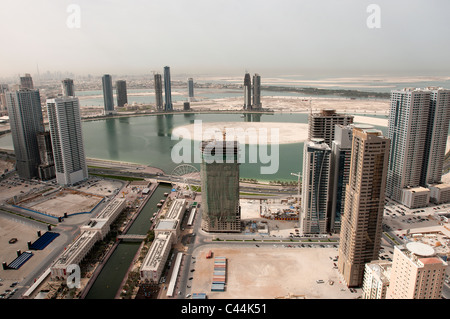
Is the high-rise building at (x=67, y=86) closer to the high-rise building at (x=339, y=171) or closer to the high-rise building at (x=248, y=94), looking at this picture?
the high-rise building at (x=248, y=94)

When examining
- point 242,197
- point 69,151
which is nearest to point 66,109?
point 69,151

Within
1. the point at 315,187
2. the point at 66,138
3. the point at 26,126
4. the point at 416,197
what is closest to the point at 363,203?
the point at 315,187

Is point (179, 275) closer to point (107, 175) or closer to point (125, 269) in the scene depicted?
point (125, 269)

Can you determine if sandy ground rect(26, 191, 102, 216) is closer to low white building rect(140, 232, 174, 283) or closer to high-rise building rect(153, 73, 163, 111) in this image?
low white building rect(140, 232, 174, 283)

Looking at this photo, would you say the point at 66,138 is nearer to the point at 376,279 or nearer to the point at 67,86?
the point at 376,279

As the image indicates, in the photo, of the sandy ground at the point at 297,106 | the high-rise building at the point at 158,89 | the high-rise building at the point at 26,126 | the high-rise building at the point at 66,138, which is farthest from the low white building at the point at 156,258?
the high-rise building at the point at 158,89
